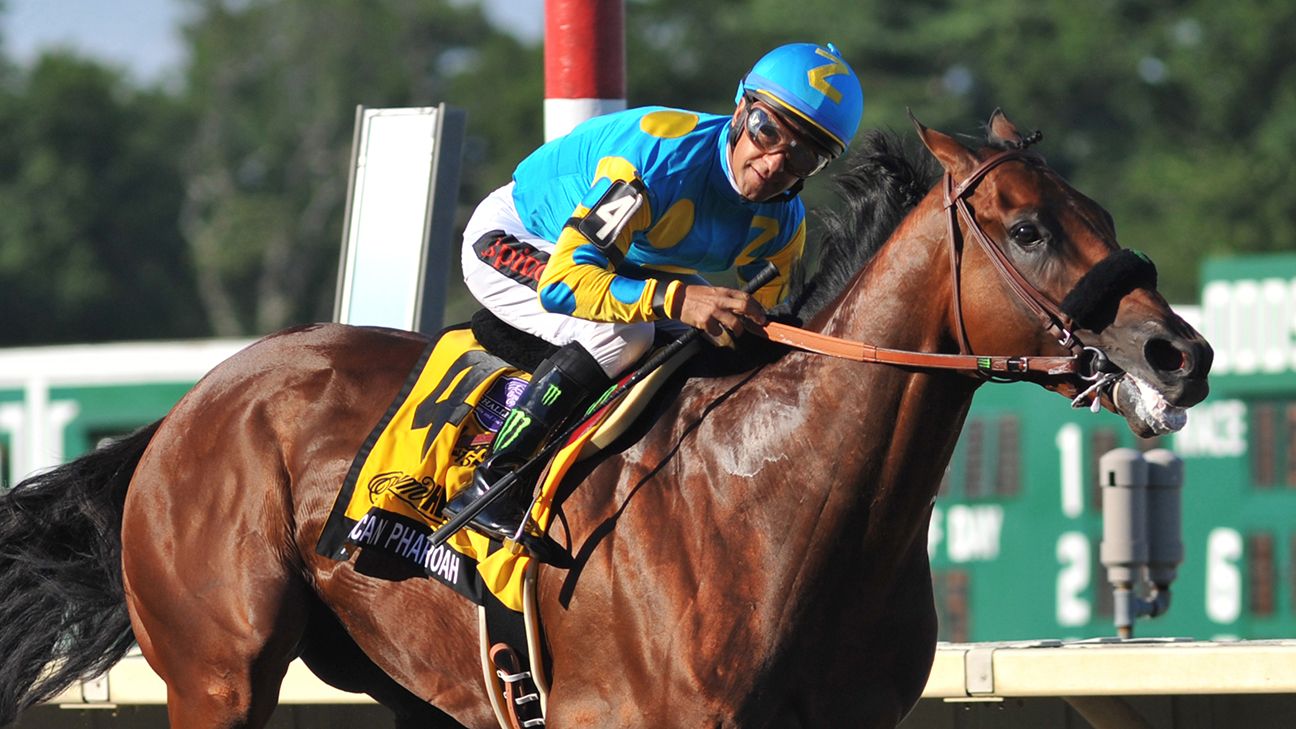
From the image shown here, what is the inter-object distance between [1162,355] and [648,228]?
1.04 metres

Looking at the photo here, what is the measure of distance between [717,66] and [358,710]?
29802mm

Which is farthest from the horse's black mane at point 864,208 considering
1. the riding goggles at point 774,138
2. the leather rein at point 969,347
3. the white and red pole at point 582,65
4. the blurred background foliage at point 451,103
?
the blurred background foliage at point 451,103

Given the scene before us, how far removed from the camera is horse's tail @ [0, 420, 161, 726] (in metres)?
4.44

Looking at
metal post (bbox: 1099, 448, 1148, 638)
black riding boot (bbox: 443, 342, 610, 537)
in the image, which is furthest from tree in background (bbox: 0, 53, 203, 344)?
black riding boot (bbox: 443, 342, 610, 537)

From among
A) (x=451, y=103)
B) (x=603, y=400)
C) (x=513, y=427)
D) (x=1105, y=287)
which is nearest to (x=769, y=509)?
(x=603, y=400)

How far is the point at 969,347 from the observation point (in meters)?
3.27

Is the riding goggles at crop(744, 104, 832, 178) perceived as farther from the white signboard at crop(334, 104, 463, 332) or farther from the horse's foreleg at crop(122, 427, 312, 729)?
the white signboard at crop(334, 104, 463, 332)

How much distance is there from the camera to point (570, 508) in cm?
356

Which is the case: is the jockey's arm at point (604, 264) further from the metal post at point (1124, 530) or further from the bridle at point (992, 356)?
the metal post at point (1124, 530)

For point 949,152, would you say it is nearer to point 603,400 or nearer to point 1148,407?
point 1148,407

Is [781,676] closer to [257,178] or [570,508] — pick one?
[570,508]

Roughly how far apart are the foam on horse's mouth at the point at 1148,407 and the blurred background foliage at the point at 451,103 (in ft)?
71.9

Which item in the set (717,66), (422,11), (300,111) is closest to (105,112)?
(300,111)

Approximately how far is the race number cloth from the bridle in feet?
2.39
